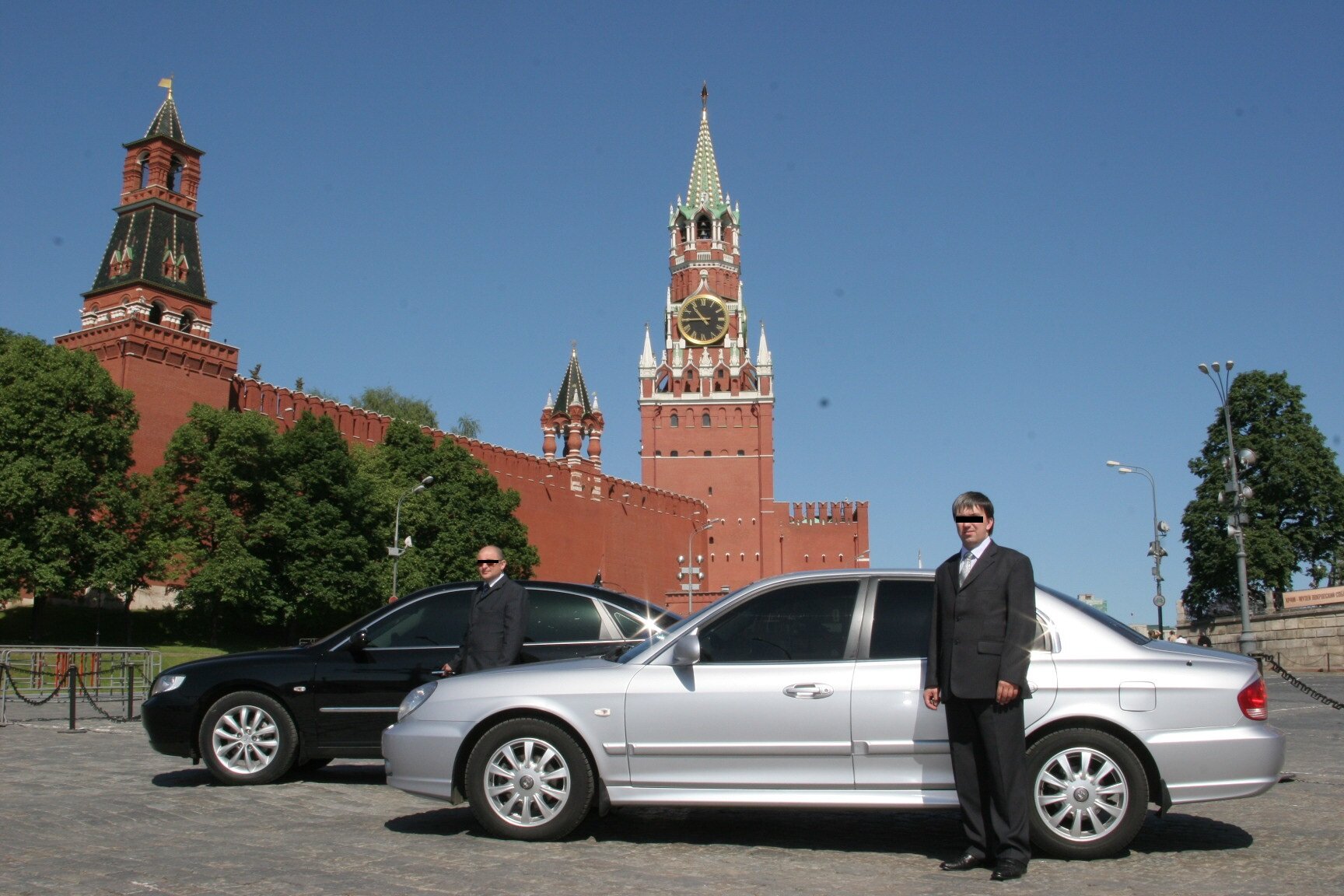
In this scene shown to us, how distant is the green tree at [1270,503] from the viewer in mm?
46188

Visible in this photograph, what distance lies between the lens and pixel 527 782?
252 inches

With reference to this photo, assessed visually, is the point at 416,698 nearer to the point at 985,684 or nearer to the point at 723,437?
the point at 985,684

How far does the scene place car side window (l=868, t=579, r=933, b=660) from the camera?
20.5 ft

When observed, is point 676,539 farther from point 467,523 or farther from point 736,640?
point 736,640

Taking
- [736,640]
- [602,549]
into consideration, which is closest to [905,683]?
[736,640]

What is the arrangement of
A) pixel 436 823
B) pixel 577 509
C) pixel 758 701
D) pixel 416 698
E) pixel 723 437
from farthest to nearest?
pixel 723 437 → pixel 577 509 → pixel 436 823 → pixel 416 698 → pixel 758 701

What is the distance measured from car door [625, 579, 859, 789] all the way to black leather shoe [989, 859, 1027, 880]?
2.77ft

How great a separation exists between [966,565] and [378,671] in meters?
4.68


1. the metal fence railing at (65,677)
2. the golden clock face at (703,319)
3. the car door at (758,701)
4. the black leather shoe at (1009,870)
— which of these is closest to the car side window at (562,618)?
the car door at (758,701)

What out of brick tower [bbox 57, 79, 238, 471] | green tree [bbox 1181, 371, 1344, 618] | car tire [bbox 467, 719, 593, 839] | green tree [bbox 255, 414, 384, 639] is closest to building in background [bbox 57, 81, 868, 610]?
brick tower [bbox 57, 79, 238, 471]

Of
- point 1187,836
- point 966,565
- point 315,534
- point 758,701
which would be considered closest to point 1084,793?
point 1187,836

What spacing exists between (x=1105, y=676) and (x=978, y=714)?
30.3 inches

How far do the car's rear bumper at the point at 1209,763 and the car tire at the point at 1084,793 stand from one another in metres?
0.14

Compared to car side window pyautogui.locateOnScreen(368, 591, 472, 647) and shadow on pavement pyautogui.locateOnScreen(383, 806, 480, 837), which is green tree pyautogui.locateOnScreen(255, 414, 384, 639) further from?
shadow on pavement pyautogui.locateOnScreen(383, 806, 480, 837)
